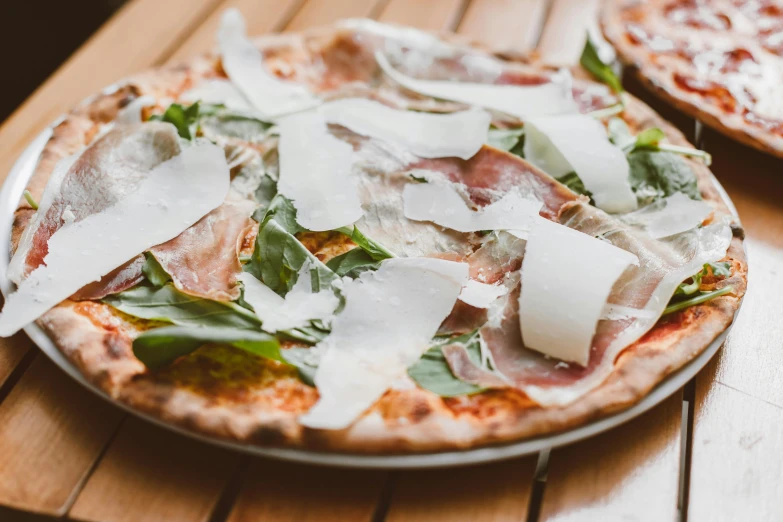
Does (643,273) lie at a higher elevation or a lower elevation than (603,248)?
lower

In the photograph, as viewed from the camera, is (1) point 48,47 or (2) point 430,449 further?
(1) point 48,47

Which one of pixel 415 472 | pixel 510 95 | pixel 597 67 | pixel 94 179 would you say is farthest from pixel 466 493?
pixel 597 67

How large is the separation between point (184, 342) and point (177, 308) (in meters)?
0.18

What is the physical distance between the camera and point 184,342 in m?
1.30

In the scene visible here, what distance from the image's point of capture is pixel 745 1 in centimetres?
289

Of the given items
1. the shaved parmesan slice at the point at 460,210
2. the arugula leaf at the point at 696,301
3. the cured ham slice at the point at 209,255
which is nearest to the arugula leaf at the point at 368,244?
the shaved parmesan slice at the point at 460,210

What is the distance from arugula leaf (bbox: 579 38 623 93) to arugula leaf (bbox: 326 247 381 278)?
45.1 inches

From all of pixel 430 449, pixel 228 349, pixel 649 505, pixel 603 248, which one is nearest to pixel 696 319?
pixel 603 248

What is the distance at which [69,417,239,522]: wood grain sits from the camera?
121 cm

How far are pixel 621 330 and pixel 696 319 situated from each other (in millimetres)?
174

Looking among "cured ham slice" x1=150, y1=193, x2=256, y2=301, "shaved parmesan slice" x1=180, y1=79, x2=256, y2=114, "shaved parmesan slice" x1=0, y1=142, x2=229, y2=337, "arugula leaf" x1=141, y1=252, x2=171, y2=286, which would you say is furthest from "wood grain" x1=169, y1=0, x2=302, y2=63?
"arugula leaf" x1=141, y1=252, x2=171, y2=286

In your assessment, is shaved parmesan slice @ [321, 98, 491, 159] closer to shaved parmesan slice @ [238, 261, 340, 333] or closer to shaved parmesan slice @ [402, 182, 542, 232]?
shaved parmesan slice @ [402, 182, 542, 232]

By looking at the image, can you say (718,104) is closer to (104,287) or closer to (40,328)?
(104,287)

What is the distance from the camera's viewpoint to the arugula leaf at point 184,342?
4.20ft
